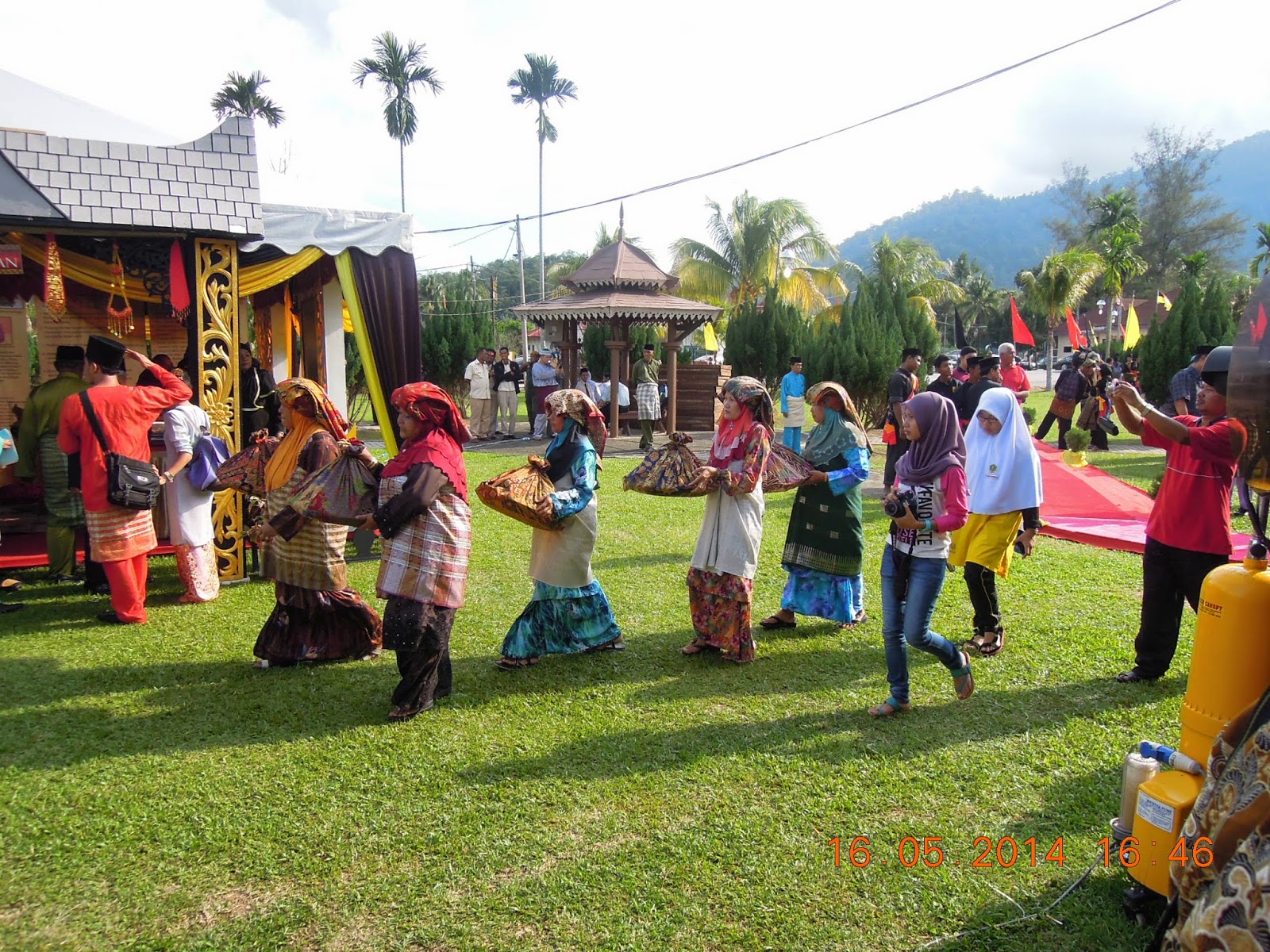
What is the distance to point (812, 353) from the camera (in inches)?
752

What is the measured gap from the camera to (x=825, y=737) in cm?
410

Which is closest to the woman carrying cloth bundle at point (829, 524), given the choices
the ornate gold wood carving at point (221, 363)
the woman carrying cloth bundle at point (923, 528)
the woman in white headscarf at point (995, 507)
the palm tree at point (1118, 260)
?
the woman in white headscarf at point (995, 507)

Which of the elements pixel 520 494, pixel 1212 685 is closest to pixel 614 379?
pixel 520 494

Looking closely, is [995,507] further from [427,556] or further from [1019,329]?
[1019,329]

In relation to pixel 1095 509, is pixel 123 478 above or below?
above

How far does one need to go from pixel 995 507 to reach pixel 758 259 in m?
28.3

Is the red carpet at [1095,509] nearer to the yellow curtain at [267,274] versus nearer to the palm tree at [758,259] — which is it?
the yellow curtain at [267,274]

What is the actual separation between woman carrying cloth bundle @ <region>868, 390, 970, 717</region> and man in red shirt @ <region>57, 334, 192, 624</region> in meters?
4.89

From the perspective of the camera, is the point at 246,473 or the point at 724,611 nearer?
the point at 724,611

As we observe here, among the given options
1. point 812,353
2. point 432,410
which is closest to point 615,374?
point 812,353

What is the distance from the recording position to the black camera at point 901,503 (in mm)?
4016

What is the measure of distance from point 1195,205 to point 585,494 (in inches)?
2685

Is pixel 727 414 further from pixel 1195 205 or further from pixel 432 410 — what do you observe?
pixel 1195 205

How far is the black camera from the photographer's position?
4016 mm
